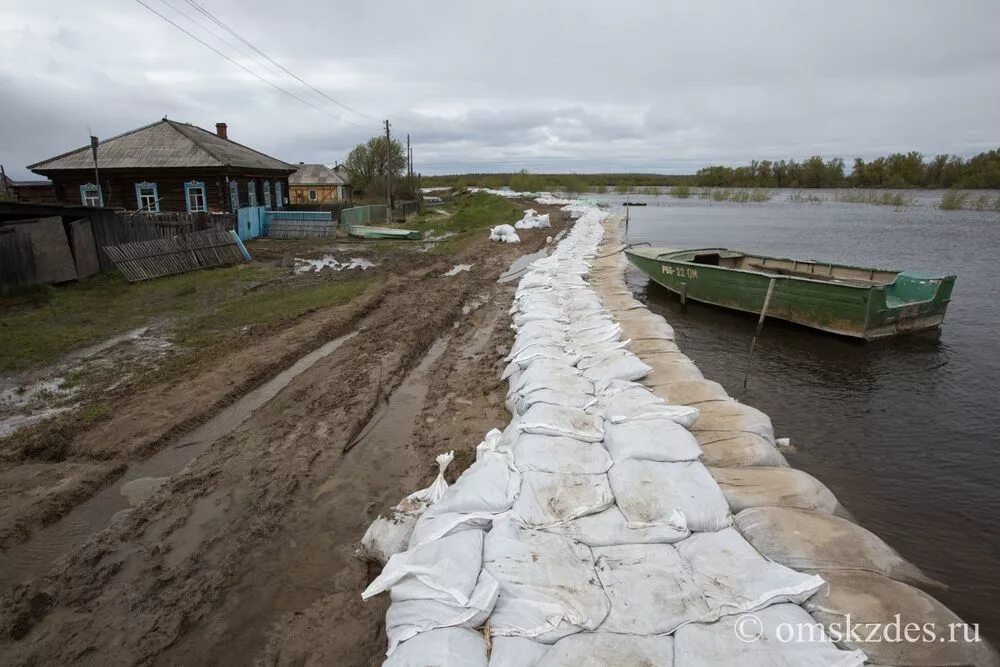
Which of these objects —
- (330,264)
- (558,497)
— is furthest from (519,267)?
(558,497)

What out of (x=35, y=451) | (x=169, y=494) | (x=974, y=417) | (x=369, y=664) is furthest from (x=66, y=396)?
(x=974, y=417)

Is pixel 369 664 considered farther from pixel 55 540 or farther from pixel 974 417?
pixel 974 417

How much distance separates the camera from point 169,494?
455cm

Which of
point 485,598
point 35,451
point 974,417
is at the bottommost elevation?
point 974,417

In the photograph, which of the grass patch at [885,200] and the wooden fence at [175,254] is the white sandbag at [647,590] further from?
the grass patch at [885,200]

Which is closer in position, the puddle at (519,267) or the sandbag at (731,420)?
the sandbag at (731,420)

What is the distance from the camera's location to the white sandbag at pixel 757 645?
2.44 metres

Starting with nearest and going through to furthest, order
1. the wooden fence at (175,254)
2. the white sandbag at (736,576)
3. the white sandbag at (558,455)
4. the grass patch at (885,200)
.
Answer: the white sandbag at (736,576), the white sandbag at (558,455), the wooden fence at (175,254), the grass patch at (885,200)

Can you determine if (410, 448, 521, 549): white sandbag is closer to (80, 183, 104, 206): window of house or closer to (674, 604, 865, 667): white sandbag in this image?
(674, 604, 865, 667): white sandbag

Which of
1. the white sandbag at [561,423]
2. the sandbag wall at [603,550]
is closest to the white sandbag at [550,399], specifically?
the sandbag wall at [603,550]

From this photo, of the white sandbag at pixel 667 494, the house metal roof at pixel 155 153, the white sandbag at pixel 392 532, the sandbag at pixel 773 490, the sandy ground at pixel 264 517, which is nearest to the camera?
the sandy ground at pixel 264 517

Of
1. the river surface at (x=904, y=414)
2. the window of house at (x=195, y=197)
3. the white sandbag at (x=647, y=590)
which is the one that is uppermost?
the window of house at (x=195, y=197)

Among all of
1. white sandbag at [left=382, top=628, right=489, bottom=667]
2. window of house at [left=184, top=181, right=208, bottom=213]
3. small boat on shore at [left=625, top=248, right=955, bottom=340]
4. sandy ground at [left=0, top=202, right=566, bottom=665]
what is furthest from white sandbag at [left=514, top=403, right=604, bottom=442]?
window of house at [left=184, top=181, right=208, bottom=213]

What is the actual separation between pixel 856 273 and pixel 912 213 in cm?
3413
